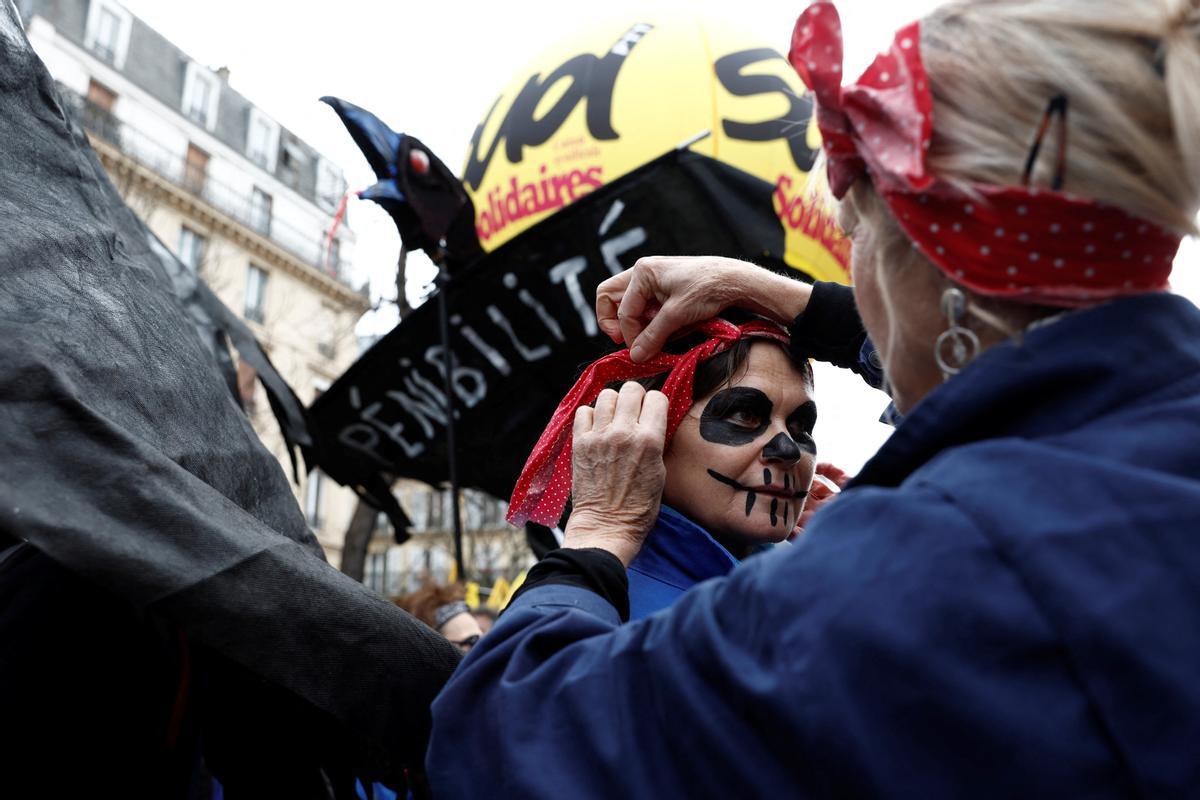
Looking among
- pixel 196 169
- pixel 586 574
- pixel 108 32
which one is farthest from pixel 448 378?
pixel 108 32

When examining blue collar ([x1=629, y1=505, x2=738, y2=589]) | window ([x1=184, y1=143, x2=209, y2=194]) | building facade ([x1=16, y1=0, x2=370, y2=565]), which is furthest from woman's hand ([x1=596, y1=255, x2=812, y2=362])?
window ([x1=184, y1=143, x2=209, y2=194])

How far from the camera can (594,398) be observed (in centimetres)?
206

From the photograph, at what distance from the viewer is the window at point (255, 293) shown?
2809cm

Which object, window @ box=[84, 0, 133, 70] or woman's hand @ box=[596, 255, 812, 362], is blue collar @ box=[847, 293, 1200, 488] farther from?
window @ box=[84, 0, 133, 70]

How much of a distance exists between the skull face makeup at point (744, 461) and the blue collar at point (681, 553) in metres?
0.13

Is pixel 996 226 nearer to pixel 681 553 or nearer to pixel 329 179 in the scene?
→ pixel 681 553

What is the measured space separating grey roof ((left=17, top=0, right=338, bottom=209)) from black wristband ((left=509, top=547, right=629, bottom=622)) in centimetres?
2812

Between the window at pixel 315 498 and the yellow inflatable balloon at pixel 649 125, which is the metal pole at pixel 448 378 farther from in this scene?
the window at pixel 315 498

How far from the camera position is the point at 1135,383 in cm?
100

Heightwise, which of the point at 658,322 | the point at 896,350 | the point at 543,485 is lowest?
the point at 543,485

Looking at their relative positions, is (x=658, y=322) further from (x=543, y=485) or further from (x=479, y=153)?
(x=479, y=153)

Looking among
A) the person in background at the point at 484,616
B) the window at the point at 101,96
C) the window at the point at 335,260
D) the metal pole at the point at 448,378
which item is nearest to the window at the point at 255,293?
the window at the point at 335,260

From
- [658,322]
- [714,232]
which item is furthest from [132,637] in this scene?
[714,232]

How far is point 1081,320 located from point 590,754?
672 mm
